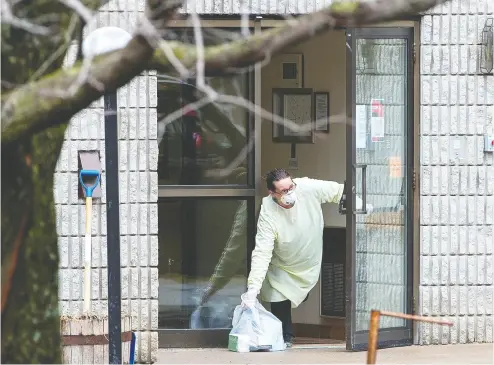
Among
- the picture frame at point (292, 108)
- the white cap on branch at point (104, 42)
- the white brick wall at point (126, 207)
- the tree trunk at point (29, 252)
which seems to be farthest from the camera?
the picture frame at point (292, 108)

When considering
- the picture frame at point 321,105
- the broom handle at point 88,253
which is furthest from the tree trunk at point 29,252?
the picture frame at point 321,105

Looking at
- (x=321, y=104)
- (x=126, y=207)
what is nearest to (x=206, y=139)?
(x=126, y=207)

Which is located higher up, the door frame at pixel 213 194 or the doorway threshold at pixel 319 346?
the door frame at pixel 213 194

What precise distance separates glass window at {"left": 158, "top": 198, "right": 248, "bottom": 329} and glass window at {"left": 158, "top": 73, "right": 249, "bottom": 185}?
21 cm

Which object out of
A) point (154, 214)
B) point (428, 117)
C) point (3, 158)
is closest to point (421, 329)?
point (428, 117)

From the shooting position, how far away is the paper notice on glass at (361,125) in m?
8.99

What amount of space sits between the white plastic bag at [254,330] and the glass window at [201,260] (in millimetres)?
417

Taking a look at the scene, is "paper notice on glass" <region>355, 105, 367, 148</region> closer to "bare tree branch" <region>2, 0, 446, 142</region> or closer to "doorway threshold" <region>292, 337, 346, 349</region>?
"doorway threshold" <region>292, 337, 346, 349</region>

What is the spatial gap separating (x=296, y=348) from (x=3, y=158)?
14.5 ft

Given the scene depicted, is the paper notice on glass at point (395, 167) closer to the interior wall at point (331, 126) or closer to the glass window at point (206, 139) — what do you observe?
the glass window at point (206, 139)

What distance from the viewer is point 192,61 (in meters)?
4.97

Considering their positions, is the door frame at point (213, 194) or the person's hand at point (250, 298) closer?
the person's hand at point (250, 298)

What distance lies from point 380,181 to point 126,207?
1956 mm

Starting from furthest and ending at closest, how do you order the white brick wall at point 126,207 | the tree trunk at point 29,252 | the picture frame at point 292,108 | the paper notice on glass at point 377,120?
1. the picture frame at point 292,108
2. the paper notice on glass at point 377,120
3. the white brick wall at point 126,207
4. the tree trunk at point 29,252
